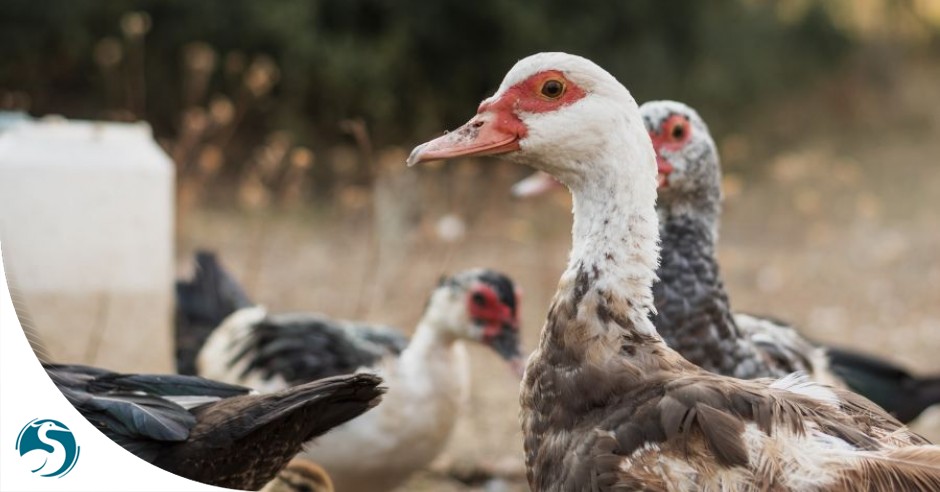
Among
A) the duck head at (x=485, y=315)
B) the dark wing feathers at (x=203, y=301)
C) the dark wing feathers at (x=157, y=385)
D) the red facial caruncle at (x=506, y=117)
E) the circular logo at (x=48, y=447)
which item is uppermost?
the red facial caruncle at (x=506, y=117)

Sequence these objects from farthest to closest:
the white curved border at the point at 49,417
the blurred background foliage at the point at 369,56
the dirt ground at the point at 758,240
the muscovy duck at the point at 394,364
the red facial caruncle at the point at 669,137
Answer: the dirt ground at the point at 758,240 < the blurred background foliage at the point at 369,56 < the muscovy duck at the point at 394,364 < the red facial caruncle at the point at 669,137 < the white curved border at the point at 49,417

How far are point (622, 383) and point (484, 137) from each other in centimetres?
42

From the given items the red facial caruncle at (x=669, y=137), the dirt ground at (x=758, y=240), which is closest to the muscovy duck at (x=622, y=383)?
the red facial caruncle at (x=669, y=137)

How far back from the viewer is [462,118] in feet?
7.88

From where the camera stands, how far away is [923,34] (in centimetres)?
450

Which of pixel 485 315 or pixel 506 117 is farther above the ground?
pixel 506 117

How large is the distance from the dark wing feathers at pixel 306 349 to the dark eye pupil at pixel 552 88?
1.27 meters

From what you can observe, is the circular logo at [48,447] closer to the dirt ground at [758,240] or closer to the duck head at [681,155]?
the duck head at [681,155]

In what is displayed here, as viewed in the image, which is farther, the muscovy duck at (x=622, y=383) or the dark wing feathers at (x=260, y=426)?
the dark wing feathers at (x=260, y=426)

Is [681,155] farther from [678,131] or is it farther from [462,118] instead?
[462,118]

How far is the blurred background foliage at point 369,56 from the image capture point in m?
3.20

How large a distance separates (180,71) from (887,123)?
3.28 metres

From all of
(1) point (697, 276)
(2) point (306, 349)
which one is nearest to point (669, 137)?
(1) point (697, 276)

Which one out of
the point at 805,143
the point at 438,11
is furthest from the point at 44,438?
the point at 805,143
